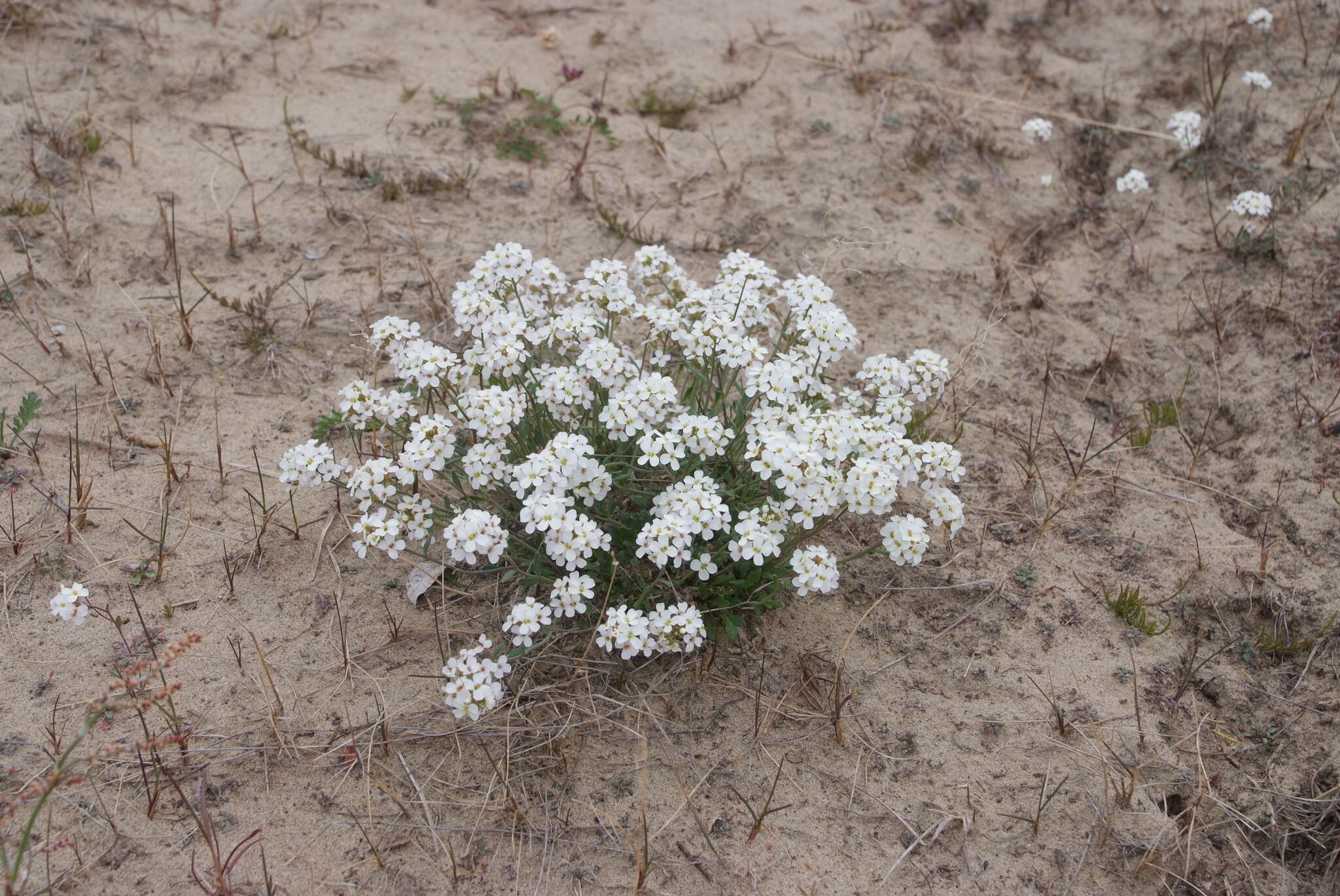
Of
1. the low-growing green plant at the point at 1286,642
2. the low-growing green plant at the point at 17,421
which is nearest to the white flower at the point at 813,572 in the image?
Result: the low-growing green plant at the point at 1286,642

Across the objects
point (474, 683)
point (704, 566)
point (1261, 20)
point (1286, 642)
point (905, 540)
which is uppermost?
point (1261, 20)

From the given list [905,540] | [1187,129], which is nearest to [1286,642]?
[905,540]

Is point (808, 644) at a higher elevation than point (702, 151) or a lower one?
lower

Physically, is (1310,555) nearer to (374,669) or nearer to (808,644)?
(808,644)

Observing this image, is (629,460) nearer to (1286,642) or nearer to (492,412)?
(492,412)

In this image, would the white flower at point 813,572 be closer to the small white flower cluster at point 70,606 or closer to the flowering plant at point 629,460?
the flowering plant at point 629,460

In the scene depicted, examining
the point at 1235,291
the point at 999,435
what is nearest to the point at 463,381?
the point at 999,435
